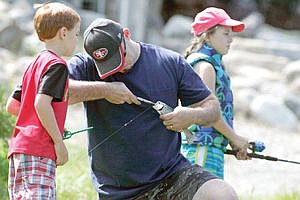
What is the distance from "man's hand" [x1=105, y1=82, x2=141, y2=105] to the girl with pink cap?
906 mm

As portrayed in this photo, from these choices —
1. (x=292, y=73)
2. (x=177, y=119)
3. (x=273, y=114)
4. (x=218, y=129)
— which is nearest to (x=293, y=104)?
(x=273, y=114)

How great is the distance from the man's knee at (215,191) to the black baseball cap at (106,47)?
79cm

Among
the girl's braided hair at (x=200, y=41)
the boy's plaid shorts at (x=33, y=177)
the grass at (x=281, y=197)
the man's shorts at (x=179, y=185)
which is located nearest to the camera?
the boy's plaid shorts at (x=33, y=177)

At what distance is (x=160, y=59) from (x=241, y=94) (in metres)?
9.22

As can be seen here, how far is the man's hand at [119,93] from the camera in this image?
435cm

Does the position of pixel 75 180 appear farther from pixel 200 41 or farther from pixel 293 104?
pixel 293 104

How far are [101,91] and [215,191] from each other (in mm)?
812

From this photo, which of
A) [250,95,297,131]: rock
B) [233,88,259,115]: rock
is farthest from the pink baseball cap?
[233,88,259,115]: rock

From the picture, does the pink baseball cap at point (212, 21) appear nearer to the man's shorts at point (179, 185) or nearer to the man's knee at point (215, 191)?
the man's shorts at point (179, 185)

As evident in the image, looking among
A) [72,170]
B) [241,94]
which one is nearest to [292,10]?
[241,94]

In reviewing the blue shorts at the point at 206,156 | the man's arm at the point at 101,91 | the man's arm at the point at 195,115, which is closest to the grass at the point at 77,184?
the blue shorts at the point at 206,156

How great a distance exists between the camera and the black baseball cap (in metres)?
4.34

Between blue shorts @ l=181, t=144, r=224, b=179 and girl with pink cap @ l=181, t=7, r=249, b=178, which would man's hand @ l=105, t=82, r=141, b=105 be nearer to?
girl with pink cap @ l=181, t=7, r=249, b=178

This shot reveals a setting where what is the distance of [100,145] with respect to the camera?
15.2ft
